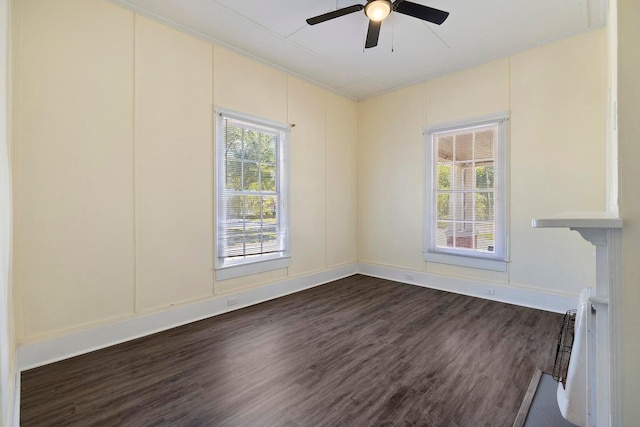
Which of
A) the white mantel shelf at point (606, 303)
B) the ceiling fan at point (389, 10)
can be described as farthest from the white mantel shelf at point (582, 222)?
the ceiling fan at point (389, 10)

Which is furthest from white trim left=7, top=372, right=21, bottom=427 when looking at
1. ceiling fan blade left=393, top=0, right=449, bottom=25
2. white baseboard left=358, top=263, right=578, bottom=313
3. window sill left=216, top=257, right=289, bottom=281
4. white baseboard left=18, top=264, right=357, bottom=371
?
white baseboard left=358, top=263, right=578, bottom=313

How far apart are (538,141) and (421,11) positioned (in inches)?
88.3

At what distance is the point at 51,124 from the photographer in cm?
242

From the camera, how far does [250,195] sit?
385 centimetres

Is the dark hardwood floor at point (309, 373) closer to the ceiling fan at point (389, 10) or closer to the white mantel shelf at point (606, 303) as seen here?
the white mantel shelf at point (606, 303)

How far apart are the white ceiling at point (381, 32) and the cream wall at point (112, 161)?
0.29 meters

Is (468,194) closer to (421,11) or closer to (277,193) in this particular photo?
(421,11)

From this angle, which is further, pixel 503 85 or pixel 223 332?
pixel 503 85

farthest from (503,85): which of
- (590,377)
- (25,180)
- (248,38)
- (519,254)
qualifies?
(25,180)

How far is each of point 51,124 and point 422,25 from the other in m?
3.61

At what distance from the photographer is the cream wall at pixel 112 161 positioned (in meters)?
2.35

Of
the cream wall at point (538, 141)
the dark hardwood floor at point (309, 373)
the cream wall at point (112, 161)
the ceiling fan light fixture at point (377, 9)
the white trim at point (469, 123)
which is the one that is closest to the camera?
the dark hardwood floor at point (309, 373)

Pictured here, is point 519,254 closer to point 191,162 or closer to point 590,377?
point 590,377

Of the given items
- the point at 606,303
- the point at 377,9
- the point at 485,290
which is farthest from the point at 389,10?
the point at 485,290
